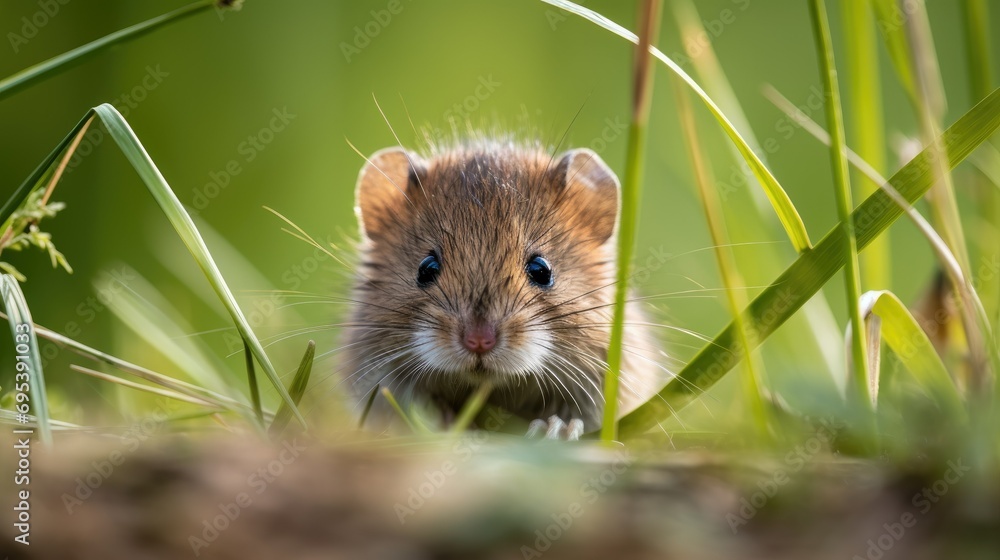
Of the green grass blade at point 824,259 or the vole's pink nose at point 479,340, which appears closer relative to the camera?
the green grass blade at point 824,259

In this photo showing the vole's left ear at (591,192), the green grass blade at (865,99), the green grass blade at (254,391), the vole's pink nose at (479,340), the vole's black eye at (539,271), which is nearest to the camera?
the green grass blade at (254,391)

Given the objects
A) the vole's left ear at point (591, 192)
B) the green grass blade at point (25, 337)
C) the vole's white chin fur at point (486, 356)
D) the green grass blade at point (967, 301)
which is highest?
the vole's left ear at point (591, 192)

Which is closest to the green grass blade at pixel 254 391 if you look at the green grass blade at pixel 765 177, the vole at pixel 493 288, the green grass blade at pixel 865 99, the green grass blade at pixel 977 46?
the vole at pixel 493 288

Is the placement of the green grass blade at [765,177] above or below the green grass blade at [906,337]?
above

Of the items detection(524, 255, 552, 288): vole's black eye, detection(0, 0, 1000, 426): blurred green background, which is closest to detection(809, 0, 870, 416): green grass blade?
detection(524, 255, 552, 288): vole's black eye

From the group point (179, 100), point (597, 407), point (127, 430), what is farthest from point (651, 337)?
point (179, 100)

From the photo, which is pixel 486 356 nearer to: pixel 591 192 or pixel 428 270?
pixel 428 270

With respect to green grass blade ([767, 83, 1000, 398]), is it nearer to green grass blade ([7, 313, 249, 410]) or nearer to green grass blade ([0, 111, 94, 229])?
green grass blade ([7, 313, 249, 410])

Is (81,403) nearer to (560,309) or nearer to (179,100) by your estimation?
(560,309)

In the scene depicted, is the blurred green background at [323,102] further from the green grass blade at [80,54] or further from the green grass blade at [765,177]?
the green grass blade at [765,177]
